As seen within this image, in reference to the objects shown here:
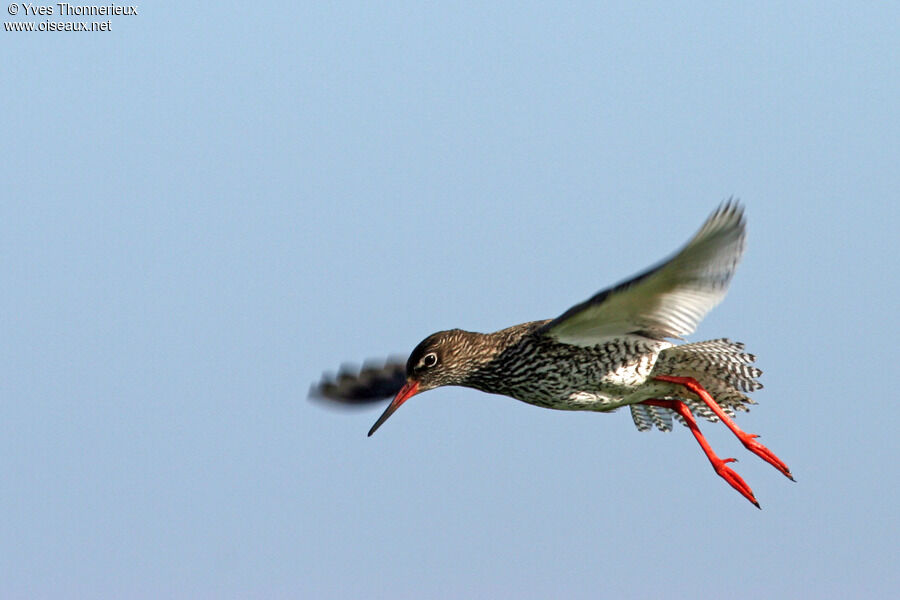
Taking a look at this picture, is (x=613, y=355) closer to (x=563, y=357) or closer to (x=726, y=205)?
(x=563, y=357)

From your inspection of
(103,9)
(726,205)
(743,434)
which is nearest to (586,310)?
(726,205)

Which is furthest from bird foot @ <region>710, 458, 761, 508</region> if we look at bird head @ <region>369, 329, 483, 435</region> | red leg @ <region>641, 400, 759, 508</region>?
bird head @ <region>369, 329, 483, 435</region>

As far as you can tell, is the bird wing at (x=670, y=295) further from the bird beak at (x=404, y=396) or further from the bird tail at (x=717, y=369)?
the bird beak at (x=404, y=396)

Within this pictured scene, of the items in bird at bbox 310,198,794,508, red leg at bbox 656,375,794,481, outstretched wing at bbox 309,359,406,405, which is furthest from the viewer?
outstretched wing at bbox 309,359,406,405

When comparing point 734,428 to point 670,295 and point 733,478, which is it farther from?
point 670,295

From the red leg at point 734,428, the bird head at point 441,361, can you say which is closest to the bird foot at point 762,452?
the red leg at point 734,428

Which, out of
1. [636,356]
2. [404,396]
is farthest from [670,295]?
[404,396]

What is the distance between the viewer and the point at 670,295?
8.66 metres

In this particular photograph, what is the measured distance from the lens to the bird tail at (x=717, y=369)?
Result: 9639 millimetres

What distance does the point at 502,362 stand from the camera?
31.3ft

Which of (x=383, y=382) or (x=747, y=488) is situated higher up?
(x=383, y=382)

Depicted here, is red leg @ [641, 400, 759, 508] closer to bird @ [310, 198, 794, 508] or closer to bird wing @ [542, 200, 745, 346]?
bird @ [310, 198, 794, 508]

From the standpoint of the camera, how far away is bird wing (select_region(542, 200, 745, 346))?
8078 mm

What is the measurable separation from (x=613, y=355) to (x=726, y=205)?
1.67 meters
